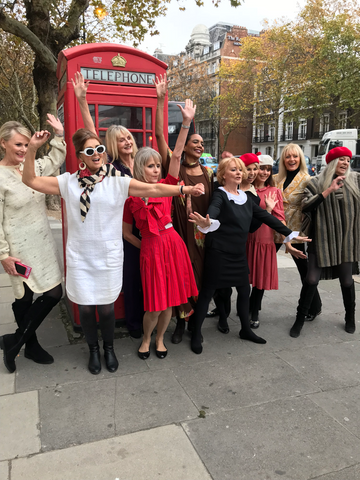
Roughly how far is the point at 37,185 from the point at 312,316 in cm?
325

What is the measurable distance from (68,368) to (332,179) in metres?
3.04

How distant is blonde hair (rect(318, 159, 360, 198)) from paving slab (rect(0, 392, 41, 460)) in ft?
10.4

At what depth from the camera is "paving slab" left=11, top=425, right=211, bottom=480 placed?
81.0 inches

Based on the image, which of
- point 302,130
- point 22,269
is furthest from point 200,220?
point 302,130

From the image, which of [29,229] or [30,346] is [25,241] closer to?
[29,229]

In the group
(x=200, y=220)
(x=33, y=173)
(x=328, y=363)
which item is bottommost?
(x=328, y=363)

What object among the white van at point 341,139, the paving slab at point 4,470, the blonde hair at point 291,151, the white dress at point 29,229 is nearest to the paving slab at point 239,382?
the paving slab at point 4,470

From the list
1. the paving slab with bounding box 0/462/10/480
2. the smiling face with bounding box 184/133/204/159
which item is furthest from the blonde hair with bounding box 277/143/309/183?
the paving slab with bounding box 0/462/10/480

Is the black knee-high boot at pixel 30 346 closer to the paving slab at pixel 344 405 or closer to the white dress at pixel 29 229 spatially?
the white dress at pixel 29 229

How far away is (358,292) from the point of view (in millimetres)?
5301

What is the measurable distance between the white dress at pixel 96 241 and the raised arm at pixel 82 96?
28.3 inches

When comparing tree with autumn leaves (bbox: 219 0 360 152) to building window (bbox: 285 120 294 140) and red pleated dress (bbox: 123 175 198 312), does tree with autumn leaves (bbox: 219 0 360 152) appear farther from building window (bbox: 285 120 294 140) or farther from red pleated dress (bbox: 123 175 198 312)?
red pleated dress (bbox: 123 175 198 312)

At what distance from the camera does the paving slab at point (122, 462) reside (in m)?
2.06

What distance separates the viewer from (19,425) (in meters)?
2.46
